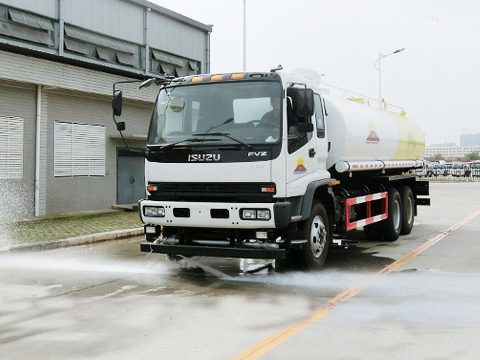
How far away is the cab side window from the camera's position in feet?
28.3

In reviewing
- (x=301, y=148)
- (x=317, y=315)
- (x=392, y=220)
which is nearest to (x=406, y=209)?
(x=392, y=220)

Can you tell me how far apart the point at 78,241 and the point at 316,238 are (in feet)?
18.7

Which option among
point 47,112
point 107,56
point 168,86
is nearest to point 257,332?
point 168,86

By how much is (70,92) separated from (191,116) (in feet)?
33.9

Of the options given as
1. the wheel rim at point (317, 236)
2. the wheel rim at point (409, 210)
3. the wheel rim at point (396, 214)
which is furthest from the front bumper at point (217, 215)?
the wheel rim at point (409, 210)

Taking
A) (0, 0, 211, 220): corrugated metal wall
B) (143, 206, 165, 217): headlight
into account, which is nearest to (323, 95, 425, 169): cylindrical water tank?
(143, 206, 165, 217): headlight

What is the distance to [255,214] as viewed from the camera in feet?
24.2

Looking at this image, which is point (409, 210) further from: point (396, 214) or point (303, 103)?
point (303, 103)

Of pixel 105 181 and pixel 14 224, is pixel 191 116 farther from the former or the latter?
pixel 105 181

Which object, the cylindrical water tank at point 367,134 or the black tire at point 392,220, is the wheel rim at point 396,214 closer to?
the black tire at point 392,220

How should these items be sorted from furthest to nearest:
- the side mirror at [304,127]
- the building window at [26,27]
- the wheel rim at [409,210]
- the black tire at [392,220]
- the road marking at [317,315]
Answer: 1. the building window at [26,27]
2. the wheel rim at [409,210]
3. the black tire at [392,220]
4. the side mirror at [304,127]
5. the road marking at [317,315]

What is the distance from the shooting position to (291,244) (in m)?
7.82

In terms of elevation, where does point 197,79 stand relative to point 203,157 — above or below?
above

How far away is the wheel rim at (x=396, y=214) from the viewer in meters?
12.3
